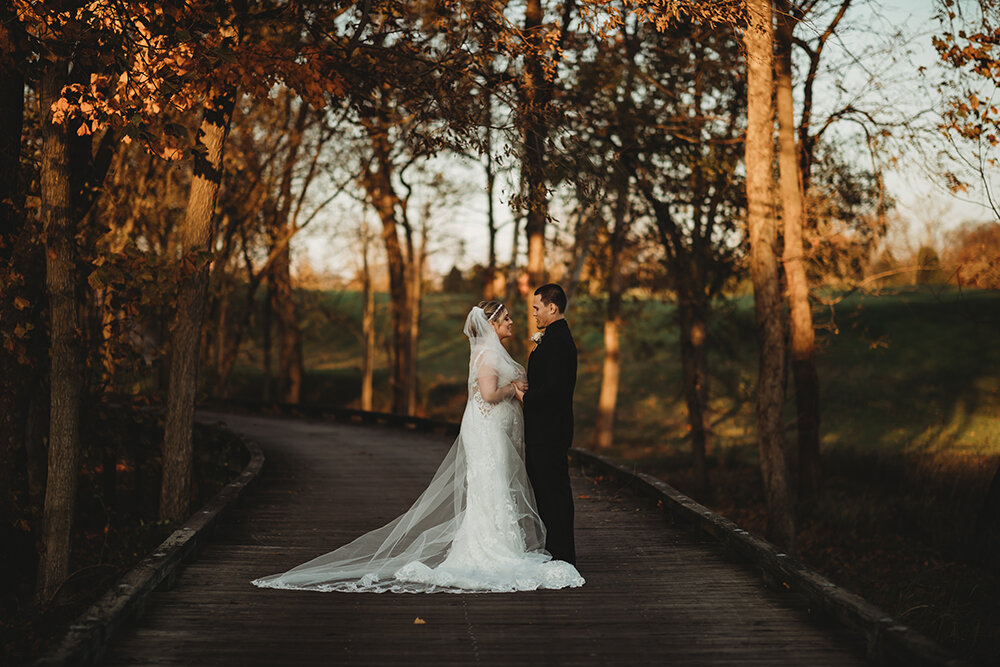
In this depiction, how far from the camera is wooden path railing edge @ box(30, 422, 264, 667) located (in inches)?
205

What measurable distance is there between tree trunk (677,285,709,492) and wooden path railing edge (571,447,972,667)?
12.6 metres

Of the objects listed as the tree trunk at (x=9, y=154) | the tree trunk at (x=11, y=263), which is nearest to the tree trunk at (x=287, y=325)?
the tree trunk at (x=11, y=263)

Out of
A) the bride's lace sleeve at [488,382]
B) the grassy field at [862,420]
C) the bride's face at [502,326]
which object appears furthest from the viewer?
the grassy field at [862,420]

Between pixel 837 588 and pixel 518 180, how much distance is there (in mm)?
7241

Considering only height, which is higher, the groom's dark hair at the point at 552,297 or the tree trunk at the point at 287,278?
the tree trunk at the point at 287,278

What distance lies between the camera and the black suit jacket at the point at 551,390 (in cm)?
771

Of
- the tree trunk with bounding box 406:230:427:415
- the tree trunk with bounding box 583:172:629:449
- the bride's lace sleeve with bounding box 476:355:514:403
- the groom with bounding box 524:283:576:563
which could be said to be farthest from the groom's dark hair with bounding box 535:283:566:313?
the tree trunk with bounding box 406:230:427:415

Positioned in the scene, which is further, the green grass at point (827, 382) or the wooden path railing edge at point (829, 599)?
the green grass at point (827, 382)

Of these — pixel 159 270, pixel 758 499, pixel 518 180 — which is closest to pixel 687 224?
pixel 758 499

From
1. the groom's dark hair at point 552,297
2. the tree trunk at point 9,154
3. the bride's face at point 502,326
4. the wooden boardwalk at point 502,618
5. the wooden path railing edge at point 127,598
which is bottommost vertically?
the wooden boardwalk at point 502,618

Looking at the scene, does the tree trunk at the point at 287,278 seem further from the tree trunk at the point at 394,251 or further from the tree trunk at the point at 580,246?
the tree trunk at the point at 580,246

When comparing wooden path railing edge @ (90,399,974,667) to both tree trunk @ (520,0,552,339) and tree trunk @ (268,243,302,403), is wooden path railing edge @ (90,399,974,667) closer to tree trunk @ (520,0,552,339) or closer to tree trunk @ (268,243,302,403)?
tree trunk @ (520,0,552,339)

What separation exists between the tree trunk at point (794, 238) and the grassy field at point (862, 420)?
0.74 metres

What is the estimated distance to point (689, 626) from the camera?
251 inches
